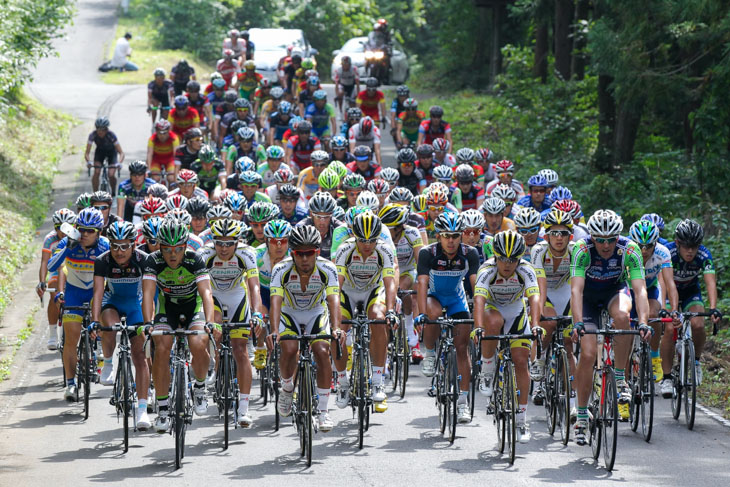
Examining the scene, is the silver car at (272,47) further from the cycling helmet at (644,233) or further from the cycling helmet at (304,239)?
the cycling helmet at (304,239)

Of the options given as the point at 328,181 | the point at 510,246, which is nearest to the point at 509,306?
the point at 510,246

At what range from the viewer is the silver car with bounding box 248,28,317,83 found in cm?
3609

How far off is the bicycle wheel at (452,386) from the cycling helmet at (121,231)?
327 centimetres

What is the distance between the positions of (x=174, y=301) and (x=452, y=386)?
275cm

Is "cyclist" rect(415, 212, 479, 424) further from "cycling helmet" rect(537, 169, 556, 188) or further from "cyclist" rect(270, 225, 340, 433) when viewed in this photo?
"cycling helmet" rect(537, 169, 556, 188)

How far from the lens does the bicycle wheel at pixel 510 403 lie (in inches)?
400

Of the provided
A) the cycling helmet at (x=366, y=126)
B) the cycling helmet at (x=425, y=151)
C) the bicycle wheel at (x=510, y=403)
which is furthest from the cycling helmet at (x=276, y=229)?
the cycling helmet at (x=366, y=126)

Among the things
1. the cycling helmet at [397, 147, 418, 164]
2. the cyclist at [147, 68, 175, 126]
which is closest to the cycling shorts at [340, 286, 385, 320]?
the cycling helmet at [397, 147, 418, 164]

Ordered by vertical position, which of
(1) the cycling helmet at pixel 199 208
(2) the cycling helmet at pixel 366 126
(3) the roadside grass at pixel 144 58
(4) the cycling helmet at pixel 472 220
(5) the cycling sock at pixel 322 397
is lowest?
(5) the cycling sock at pixel 322 397

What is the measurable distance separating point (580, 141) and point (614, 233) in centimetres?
1703

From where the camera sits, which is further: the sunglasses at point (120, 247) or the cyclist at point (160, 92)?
the cyclist at point (160, 92)

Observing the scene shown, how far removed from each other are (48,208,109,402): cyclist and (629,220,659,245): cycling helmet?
5.60 metres

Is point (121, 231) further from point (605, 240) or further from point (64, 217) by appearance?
point (605, 240)

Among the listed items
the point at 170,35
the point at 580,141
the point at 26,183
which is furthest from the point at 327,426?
the point at 170,35
